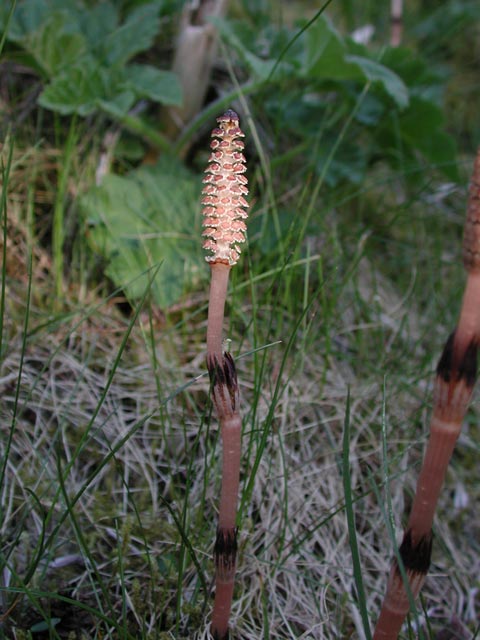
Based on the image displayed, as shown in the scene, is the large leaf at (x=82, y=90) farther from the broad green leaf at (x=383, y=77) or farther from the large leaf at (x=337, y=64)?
the broad green leaf at (x=383, y=77)

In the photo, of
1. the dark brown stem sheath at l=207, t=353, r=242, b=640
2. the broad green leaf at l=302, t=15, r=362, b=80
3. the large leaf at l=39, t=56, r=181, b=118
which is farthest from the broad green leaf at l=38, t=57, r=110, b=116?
the dark brown stem sheath at l=207, t=353, r=242, b=640

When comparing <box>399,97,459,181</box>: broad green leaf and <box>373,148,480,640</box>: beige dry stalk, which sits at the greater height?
<box>399,97,459,181</box>: broad green leaf

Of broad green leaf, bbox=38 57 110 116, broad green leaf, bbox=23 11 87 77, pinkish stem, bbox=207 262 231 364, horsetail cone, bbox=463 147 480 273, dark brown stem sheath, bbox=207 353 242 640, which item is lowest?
dark brown stem sheath, bbox=207 353 242 640

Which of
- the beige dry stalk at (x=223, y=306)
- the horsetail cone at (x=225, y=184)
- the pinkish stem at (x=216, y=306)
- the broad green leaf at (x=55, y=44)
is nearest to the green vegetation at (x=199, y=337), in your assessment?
the broad green leaf at (x=55, y=44)

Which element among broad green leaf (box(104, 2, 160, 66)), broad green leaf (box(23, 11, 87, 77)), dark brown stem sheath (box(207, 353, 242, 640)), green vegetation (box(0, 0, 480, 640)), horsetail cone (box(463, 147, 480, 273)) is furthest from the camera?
broad green leaf (box(104, 2, 160, 66))

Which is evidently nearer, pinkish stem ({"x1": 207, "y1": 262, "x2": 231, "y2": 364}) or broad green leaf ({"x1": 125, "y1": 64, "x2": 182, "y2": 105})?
pinkish stem ({"x1": 207, "y1": 262, "x2": 231, "y2": 364})

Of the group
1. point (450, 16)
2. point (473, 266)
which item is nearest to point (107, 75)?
point (473, 266)

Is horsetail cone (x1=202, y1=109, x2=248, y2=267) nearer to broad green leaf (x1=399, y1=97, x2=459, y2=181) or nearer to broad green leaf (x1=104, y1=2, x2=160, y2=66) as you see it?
broad green leaf (x1=104, y1=2, x2=160, y2=66)

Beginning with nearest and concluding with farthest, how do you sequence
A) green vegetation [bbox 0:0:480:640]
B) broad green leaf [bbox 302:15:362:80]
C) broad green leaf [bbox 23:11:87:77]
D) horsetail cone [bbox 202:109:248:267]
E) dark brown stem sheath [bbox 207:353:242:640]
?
horsetail cone [bbox 202:109:248:267]
dark brown stem sheath [bbox 207:353:242:640]
green vegetation [bbox 0:0:480:640]
broad green leaf [bbox 302:15:362:80]
broad green leaf [bbox 23:11:87:77]
